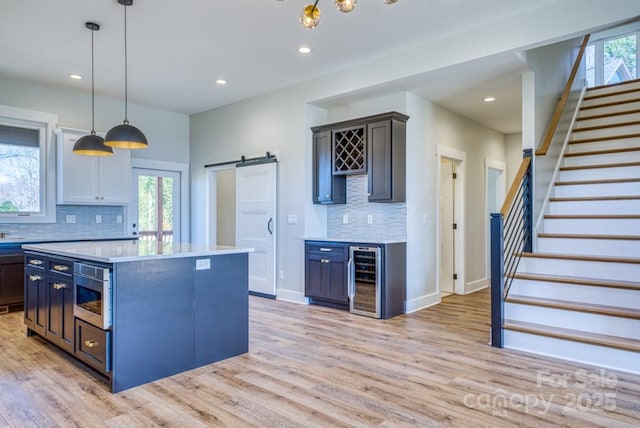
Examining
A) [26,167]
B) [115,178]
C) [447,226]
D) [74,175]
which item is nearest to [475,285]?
[447,226]

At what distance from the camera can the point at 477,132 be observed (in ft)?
21.6

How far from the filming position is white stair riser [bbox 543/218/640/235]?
397 cm

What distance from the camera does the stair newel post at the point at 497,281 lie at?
3.49m

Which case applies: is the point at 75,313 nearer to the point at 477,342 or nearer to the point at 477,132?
the point at 477,342

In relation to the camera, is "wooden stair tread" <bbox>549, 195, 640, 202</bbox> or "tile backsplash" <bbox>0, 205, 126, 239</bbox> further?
"tile backsplash" <bbox>0, 205, 126, 239</bbox>

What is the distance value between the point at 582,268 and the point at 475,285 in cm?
284

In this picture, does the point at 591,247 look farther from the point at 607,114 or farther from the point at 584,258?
the point at 607,114

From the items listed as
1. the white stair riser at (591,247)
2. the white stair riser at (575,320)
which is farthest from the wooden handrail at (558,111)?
the white stair riser at (575,320)

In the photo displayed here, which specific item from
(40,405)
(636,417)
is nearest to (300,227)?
(40,405)

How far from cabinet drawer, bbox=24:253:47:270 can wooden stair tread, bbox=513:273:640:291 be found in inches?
167

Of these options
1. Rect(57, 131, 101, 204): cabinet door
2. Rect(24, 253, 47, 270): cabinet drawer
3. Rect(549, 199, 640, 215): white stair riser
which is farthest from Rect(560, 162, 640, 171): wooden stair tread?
Rect(57, 131, 101, 204): cabinet door

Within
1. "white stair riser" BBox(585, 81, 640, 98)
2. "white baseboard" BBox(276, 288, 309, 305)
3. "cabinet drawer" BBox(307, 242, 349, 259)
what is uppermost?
"white stair riser" BBox(585, 81, 640, 98)

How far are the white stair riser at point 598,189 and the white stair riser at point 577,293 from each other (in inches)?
59.7

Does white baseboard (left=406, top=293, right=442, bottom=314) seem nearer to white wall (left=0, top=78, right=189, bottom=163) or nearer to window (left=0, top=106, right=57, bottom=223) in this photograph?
white wall (left=0, top=78, right=189, bottom=163)
